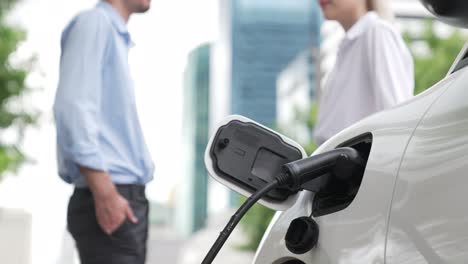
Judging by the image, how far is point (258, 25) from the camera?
13300cm

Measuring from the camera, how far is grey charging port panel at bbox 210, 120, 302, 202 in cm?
174

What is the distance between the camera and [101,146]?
2701 millimetres

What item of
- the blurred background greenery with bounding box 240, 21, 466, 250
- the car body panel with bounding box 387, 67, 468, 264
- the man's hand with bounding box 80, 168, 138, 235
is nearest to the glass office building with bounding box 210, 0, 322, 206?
the blurred background greenery with bounding box 240, 21, 466, 250

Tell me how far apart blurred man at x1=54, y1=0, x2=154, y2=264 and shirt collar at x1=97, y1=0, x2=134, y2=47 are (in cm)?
2

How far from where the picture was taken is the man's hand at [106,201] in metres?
2.60

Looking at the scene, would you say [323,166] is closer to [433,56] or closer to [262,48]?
[433,56]

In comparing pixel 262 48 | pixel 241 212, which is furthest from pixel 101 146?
pixel 262 48

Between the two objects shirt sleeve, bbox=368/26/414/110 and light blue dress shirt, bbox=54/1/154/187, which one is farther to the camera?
shirt sleeve, bbox=368/26/414/110

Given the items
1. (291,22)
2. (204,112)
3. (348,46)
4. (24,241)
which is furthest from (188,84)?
(348,46)

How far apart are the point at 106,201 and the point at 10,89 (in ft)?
65.2

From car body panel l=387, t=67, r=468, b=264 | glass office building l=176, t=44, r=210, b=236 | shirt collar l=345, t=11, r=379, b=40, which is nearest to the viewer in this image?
car body panel l=387, t=67, r=468, b=264

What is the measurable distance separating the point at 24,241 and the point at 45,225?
9.00 feet

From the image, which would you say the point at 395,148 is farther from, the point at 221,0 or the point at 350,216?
the point at 221,0

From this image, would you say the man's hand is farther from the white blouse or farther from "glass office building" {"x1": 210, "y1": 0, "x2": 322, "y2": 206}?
→ "glass office building" {"x1": 210, "y1": 0, "x2": 322, "y2": 206}
